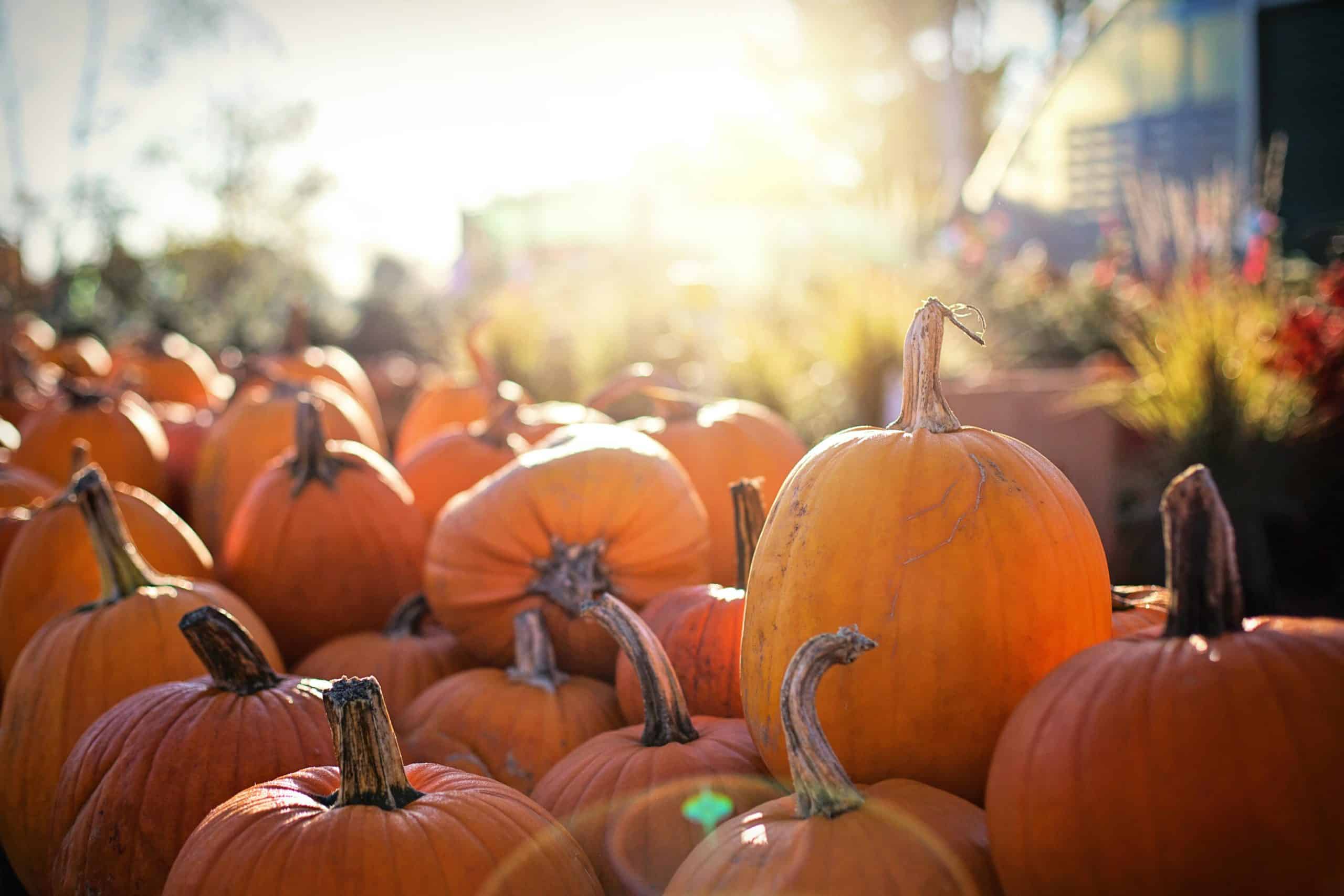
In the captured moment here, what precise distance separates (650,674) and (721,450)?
1273 millimetres

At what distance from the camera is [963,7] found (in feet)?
78.2

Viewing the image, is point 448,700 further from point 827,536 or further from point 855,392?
point 855,392

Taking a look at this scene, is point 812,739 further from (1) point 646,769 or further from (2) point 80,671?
(2) point 80,671

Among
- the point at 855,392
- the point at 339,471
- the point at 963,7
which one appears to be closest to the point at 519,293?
the point at 855,392

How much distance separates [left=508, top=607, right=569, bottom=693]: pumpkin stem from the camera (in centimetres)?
209

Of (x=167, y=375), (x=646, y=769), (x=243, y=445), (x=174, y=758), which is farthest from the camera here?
(x=167, y=375)

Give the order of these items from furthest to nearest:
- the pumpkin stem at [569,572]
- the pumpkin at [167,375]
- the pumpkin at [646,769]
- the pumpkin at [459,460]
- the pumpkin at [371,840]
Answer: the pumpkin at [167,375]
the pumpkin at [459,460]
the pumpkin stem at [569,572]
the pumpkin at [646,769]
the pumpkin at [371,840]

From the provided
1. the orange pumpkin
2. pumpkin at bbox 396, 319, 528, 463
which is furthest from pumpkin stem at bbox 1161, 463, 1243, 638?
pumpkin at bbox 396, 319, 528, 463

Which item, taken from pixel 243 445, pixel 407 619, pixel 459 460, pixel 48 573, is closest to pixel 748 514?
pixel 407 619

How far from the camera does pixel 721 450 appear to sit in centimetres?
285

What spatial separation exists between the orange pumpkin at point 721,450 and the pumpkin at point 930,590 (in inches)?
47.1

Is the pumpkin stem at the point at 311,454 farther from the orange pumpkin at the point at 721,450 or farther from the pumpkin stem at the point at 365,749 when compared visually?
the pumpkin stem at the point at 365,749

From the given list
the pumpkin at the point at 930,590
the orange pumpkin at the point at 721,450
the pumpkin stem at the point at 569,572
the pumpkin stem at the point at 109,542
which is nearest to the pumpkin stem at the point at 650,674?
the pumpkin at the point at 930,590

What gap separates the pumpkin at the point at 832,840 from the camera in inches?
44.6
